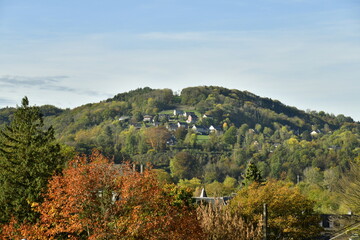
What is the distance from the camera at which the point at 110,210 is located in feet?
82.3

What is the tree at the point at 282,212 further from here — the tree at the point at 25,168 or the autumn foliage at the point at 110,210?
the autumn foliage at the point at 110,210

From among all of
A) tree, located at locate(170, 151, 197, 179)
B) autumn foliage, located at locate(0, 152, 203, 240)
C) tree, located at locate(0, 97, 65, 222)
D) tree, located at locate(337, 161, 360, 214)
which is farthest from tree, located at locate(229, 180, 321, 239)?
tree, located at locate(170, 151, 197, 179)

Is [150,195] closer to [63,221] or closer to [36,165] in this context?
[63,221]

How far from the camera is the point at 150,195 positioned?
999 inches

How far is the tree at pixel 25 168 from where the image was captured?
3055cm

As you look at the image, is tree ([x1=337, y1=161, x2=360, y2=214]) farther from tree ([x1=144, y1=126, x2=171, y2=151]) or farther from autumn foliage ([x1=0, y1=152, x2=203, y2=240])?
tree ([x1=144, y1=126, x2=171, y2=151])

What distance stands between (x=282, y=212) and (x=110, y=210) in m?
19.6

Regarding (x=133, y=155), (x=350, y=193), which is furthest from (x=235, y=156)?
(x=350, y=193)

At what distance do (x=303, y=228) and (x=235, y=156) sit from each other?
13203 cm

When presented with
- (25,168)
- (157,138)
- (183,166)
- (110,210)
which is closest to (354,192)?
(110,210)

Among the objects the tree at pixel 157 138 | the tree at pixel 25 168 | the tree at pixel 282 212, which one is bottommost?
the tree at pixel 282 212

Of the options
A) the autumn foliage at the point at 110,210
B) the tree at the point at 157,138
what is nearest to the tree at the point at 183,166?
the tree at the point at 157,138

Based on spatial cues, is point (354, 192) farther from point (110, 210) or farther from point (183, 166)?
point (183, 166)

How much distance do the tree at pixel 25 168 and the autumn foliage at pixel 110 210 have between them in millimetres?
3816
